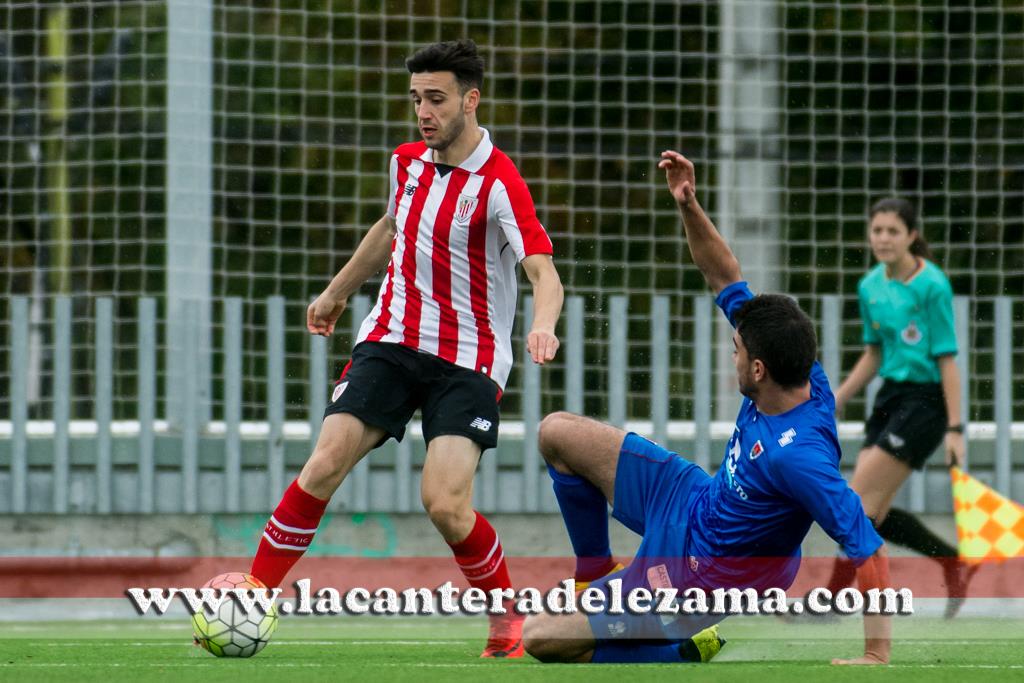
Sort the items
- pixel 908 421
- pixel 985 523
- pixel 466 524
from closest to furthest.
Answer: pixel 466 524 → pixel 908 421 → pixel 985 523

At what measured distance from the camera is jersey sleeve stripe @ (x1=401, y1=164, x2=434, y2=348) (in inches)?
211

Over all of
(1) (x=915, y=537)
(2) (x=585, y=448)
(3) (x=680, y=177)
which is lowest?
(1) (x=915, y=537)

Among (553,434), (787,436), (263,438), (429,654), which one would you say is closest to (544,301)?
(553,434)

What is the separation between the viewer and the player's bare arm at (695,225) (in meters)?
4.96

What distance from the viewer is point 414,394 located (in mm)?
5398

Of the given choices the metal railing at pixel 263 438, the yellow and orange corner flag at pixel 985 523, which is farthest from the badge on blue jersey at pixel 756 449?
the metal railing at pixel 263 438

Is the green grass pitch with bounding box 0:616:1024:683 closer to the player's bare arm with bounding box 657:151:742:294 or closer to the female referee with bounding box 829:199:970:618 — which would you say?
the female referee with bounding box 829:199:970:618

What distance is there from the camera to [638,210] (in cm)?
944

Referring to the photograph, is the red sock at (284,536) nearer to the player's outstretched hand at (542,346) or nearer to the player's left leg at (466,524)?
the player's left leg at (466,524)

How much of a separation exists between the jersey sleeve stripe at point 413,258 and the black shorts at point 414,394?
9cm

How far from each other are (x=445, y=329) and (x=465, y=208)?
39 centimetres

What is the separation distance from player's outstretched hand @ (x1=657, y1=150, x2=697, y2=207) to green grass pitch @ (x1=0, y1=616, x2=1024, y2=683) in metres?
1.34

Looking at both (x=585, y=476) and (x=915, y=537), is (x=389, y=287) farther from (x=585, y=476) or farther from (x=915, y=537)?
(x=915, y=537)

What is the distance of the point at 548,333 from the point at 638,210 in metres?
4.68
